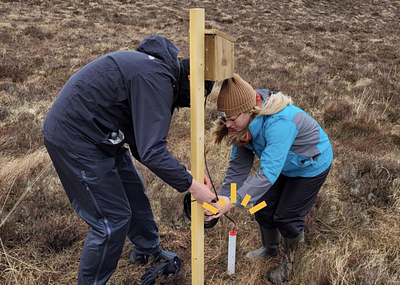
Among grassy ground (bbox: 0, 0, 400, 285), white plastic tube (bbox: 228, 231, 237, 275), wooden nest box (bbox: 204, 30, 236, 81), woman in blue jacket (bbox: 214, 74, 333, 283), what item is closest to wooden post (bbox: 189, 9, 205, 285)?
wooden nest box (bbox: 204, 30, 236, 81)

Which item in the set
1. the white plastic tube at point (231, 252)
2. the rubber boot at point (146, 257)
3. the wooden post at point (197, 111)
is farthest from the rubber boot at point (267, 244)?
the wooden post at point (197, 111)

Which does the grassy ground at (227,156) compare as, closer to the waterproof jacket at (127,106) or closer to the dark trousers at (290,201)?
the dark trousers at (290,201)

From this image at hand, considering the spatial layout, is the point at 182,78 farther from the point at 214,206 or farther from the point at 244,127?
the point at 214,206

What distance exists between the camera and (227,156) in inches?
195

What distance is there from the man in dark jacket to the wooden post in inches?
4.9

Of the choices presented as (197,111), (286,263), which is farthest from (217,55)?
(286,263)

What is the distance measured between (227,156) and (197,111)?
9.96 feet

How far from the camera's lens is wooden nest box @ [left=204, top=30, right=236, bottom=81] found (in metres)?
1.86

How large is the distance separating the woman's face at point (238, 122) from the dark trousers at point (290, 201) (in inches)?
25.6

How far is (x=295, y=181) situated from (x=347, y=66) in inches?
367

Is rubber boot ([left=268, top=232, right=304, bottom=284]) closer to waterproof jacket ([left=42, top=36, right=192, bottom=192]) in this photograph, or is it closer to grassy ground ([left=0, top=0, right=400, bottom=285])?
grassy ground ([left=0, top=0, right=400, bottom=285])

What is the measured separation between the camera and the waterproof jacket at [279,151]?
224 cm

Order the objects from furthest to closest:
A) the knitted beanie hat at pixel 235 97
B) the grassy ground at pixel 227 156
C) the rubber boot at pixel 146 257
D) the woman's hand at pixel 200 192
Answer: the rubber boot at pixel 146 257 < the grassy ground at pixel 227 156 < the knitted beanie hat at pixel 235 97 < the woman's hand at pixel 200 192

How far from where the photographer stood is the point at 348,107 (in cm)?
665
